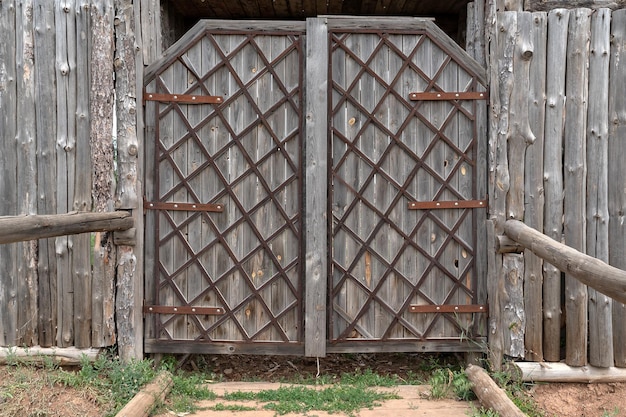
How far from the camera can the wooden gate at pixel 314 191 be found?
4.13 metres

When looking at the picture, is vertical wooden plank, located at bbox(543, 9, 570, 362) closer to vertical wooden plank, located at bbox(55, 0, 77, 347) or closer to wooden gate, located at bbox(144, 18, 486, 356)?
wooden gate, located at bbox(144, 18, 486, 356)

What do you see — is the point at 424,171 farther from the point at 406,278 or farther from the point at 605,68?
the point at 605,68

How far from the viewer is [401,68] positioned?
163 inches

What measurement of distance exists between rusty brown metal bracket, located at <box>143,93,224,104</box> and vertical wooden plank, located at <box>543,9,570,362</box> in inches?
102

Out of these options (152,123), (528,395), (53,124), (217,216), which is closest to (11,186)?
(53,124)

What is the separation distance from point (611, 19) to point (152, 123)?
3.68 m

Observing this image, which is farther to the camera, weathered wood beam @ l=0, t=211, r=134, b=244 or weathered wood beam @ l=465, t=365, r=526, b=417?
weathered wood beam @ l=465, t=365, r=526, b=417

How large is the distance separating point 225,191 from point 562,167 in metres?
2.65

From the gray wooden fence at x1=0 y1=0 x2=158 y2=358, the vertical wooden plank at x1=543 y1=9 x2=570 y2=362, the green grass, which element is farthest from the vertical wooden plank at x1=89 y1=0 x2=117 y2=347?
the vertical wooden plank at x1=543 y1=9 x2=570 y2=362

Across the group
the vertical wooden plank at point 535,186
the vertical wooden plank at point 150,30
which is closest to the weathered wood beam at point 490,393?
the vertical wooden plank at point 535,186

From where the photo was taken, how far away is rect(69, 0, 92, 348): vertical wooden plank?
12.9 ft

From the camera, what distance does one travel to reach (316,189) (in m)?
4.13

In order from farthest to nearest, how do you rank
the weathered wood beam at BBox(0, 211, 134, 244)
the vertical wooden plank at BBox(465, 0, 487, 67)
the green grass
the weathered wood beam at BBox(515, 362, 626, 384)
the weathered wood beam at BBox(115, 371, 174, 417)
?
the vertical wooden plank at BBox(465, 0, 487, 67) < the weathered wood beam at BBox(515, 362, 626, 384) < the green grass < the weathered wood beam at BBox(115, 371, 174, 417) < the weathered wood beam at BBox(0, 211, 134, 244)

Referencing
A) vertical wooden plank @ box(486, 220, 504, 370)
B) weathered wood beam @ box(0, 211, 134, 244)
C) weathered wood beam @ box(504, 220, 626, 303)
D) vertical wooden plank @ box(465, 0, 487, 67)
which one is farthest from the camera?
vertical wooden plank @ box(465, 0, 487, 67)
